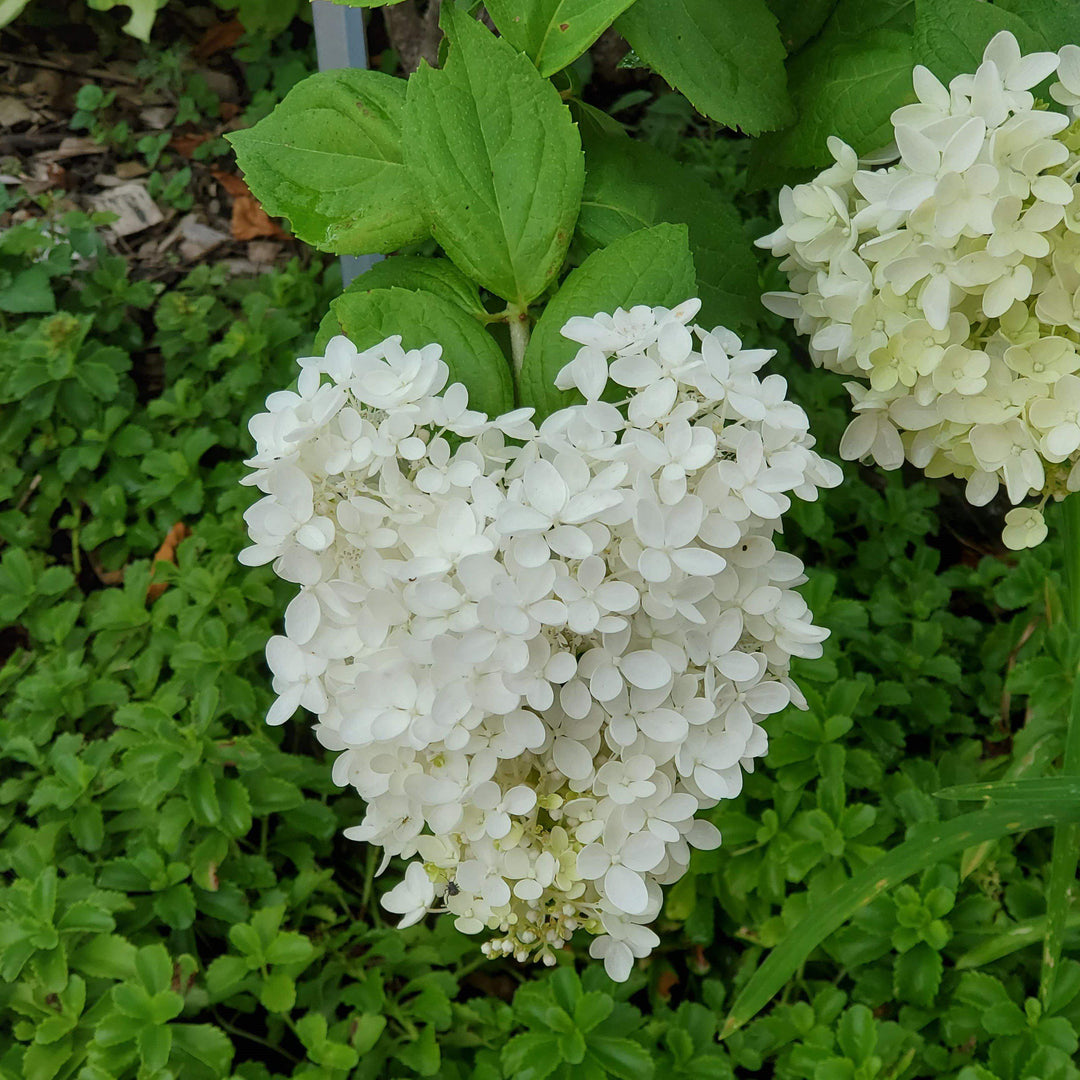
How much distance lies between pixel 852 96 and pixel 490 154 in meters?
0.28

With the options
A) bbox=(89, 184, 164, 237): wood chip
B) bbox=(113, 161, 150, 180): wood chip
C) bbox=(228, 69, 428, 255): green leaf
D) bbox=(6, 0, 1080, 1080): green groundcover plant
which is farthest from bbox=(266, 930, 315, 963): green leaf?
bbox=(113, 161, 150, 180): wood chip

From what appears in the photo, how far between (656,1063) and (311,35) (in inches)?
80.0

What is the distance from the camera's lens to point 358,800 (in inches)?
53.2

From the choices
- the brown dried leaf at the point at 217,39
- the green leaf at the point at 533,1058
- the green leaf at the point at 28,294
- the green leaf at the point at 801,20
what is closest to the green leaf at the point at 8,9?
the brown dried leaf at the point at 217,39

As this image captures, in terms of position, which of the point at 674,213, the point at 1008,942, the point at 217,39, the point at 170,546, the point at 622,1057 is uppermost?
the point at 674,213

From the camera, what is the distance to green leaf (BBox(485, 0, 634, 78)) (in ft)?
2.16

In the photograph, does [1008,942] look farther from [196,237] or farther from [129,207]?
[129,207]

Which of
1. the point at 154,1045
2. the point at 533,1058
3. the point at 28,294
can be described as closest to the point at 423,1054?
the point at 533,1058

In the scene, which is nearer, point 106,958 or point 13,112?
point 106,958

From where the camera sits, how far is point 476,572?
50 cm

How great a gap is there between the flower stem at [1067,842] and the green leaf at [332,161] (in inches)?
24.4

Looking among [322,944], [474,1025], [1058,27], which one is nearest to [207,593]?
[322,944]

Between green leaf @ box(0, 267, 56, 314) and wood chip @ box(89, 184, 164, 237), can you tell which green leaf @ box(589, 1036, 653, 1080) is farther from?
wood chip @ box(89, 184, 164, 237)

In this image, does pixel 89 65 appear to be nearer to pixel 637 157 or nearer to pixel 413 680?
pixel 637 157
